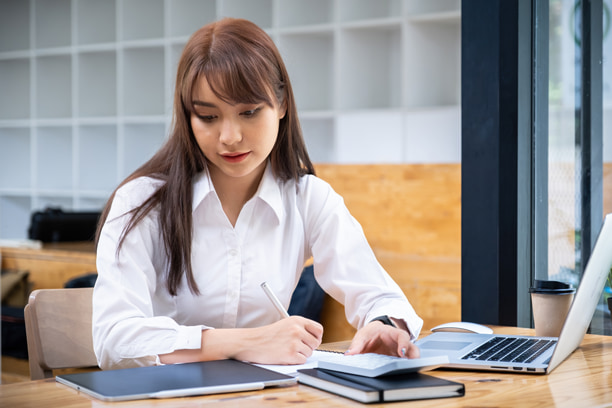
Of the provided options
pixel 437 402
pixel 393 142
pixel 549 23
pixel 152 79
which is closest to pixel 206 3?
pixel 152 79

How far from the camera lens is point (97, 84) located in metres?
4.82

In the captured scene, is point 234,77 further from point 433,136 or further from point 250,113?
point 433,136

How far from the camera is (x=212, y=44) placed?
1.55m

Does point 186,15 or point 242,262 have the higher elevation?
point 186,15

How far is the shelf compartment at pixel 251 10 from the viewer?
408 centimetres

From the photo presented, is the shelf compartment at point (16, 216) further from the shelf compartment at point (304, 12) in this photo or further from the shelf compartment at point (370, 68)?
the shelf compartment at point (370, 68)

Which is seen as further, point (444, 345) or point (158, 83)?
point (158, 83)

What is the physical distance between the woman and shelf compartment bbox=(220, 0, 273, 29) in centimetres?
240

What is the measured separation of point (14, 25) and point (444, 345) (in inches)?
184

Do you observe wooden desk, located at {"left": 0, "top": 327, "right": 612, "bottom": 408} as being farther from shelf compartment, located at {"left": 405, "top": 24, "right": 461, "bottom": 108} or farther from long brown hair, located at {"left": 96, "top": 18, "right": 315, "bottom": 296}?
shelf compartment, located at {"left": 405, "top": 24, "right": 461, "bottom": 108}

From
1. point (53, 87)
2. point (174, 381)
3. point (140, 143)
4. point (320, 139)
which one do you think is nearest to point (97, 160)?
point (140, 143)

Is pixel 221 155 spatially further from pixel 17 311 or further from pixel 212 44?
pixel 17 311

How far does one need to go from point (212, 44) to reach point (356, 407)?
2.80 feet

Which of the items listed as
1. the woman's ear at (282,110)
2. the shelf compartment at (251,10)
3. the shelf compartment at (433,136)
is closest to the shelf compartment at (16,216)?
the shelf compartment at (251,10)
